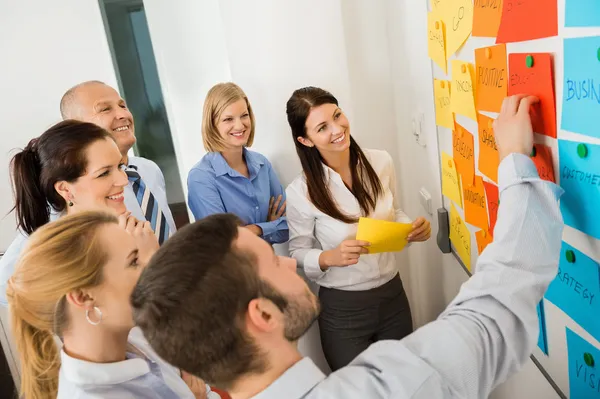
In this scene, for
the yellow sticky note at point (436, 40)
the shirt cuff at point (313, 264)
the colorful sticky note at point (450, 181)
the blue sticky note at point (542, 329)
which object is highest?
the yellow sticky note at point (436, 40)

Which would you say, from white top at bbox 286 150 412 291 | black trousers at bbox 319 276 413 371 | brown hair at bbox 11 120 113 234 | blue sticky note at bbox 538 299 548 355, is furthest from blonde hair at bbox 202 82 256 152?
blue sticky note at bbox 538 299 548 355

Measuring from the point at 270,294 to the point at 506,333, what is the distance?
389mm

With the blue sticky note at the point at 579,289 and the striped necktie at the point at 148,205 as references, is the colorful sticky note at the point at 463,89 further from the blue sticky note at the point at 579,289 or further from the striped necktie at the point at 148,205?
the striped necktie at the point at 148,205

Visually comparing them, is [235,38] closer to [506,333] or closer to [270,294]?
[270,294]

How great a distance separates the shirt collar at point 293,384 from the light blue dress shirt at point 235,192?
120 cm

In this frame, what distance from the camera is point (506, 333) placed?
2.59 ft

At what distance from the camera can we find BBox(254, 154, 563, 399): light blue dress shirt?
0.76m

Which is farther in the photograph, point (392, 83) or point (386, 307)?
point (392, 83)

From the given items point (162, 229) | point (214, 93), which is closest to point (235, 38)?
point (214, 93)

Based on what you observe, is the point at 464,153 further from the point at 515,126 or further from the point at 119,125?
the point at 119,125

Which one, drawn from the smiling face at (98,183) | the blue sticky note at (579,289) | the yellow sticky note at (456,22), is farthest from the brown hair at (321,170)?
the blue sticky note at (579,289)

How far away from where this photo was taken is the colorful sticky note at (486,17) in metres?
0.99

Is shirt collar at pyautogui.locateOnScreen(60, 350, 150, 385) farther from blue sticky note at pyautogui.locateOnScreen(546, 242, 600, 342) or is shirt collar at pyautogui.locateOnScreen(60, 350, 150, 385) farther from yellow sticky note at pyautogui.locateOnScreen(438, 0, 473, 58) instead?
yellow sticky note at pyautogui.locateOnScreen(438, 0, 473, 58)

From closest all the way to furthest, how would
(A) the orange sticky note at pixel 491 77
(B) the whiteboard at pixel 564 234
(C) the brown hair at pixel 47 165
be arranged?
(B) the whiteboard at pixel 564 234 < (A) the orange sticky note at pixel 491 77 < (C) the brown hair at pixel 47 165
